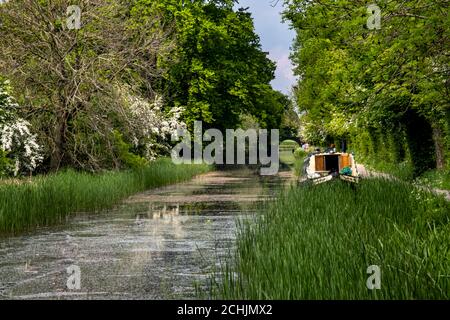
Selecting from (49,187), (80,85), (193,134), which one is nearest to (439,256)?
(49,187)

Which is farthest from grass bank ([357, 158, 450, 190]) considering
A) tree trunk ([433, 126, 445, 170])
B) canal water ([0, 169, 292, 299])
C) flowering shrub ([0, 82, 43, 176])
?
flowering shrub ([0, 82, 43, 176])

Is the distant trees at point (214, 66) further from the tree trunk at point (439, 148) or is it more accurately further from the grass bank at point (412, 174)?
A: the tree trunk at point (439, 148)

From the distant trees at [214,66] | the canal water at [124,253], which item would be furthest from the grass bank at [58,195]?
the distant trees at [214,66]

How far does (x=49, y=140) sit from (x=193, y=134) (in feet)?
61.1

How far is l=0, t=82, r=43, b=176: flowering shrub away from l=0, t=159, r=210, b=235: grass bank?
94 centimetres

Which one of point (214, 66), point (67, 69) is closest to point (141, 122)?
point (67, 69)

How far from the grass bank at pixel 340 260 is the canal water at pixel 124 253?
91 centimetres

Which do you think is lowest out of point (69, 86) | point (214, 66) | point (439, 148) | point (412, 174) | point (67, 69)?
point (412, 174)

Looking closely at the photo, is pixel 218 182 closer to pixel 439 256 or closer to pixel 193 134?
pixel 193 134

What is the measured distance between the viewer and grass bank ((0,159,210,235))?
15384 mm

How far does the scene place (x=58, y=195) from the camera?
711 inches

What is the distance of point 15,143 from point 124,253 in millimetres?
10130

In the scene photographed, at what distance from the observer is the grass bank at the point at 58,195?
606 inches

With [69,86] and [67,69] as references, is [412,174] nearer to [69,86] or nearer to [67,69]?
[69,86]
